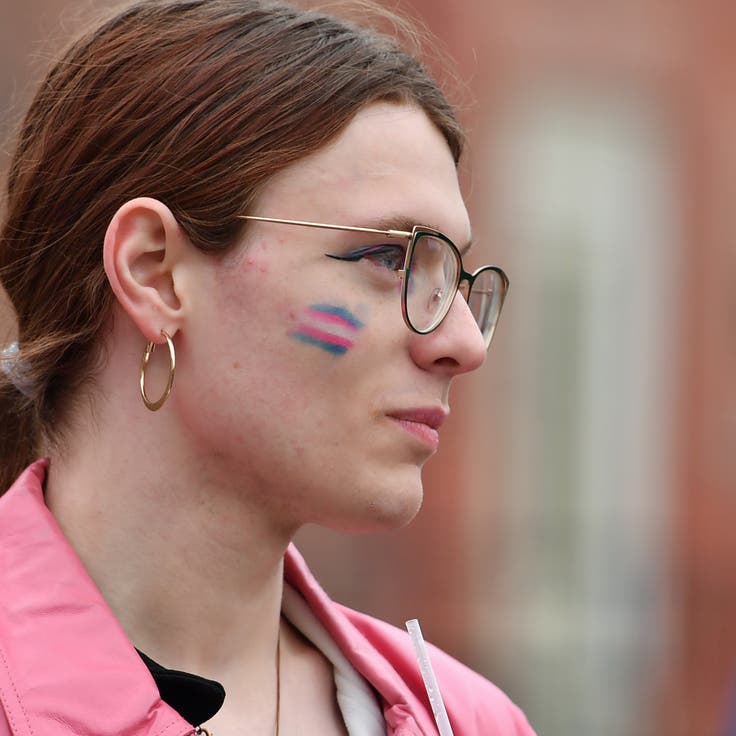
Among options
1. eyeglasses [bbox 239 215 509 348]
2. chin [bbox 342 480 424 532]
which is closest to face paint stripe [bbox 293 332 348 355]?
eyeglasses [bbox 239 215 509 348]

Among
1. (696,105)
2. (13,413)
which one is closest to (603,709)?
(696,105)

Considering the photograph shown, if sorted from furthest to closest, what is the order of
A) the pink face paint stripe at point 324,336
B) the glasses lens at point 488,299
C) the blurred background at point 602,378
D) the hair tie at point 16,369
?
the blurred background at point 602,378 → the glasses lens at point 488,299 → the hair tie at point 16,369 → the pink face paint stripe at point 324,336

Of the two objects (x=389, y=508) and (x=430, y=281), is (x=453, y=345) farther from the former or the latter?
(x=389, y=508)

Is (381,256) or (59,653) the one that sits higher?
(381,256)

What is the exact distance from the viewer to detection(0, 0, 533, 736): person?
8.27ft

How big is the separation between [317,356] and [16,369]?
1.91ft

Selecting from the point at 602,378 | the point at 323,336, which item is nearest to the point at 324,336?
the point at 323,336

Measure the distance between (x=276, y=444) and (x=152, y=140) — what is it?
0.55 metres

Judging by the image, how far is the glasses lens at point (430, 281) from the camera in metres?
2.59

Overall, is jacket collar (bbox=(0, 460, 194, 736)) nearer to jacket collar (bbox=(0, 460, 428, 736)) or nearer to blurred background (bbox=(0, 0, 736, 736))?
jacket collar (bbox=(0, 460, 428, 736))

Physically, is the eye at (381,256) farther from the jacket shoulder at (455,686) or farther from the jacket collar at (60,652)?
the jacket shoulder at (455,686)

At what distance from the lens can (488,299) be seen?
9.86 feet

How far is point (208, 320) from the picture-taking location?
2.54 m

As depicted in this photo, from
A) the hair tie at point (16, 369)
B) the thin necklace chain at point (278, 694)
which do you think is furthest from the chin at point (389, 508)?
the hair tie at point (16, 369)
